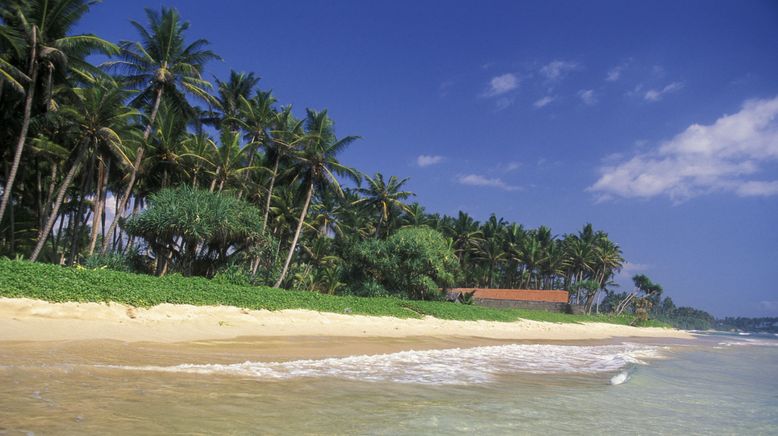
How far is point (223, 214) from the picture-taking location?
20125mm

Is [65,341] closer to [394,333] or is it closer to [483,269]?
[394,333]

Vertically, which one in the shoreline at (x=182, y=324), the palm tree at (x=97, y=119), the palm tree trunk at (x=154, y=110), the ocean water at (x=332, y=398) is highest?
the palm tree trunk at (x=154, y=110)

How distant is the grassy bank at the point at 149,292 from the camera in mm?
11078

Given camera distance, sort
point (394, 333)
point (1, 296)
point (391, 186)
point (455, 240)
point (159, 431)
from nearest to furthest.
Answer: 1. point (159, 431)
2. point (1, 296)
3. point (394, 333)
4. point (391, 186)
5. point (455, 240)

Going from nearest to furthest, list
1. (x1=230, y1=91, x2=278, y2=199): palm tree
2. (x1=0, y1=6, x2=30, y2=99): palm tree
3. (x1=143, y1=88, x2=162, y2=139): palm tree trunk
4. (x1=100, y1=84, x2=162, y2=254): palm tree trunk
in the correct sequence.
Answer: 1. (x1=0, y1=6, x2=30, y2=99): palm tree
2. (x1=100, y1=84, x2=162, y2=254): palm tree trunk
3. (x1=143, y1=88, x2=162, y2=139): palm tree trunk
4. (x1=230, y1=91, x2=278, y2=199): palm tree

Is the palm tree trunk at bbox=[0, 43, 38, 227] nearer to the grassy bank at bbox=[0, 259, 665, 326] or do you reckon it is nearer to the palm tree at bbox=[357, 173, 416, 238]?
the grassy bank at bbox=[0, 259, 665, 326]

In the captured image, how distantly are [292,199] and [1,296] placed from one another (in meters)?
27.3

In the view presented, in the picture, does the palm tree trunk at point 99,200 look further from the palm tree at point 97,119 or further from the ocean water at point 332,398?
the ocean water at point 332,398

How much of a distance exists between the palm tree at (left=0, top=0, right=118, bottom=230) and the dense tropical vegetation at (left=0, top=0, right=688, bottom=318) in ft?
0.17

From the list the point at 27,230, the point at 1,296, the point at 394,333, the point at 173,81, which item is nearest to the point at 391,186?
the point at 173,81

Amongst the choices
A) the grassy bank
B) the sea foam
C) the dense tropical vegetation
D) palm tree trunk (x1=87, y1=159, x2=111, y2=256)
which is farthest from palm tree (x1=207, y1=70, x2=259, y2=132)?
the sea foam

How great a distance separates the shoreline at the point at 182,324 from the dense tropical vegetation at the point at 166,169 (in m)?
4.94

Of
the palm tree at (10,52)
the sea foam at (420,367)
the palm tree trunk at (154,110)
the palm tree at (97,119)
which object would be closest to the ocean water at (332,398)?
the sea foam at (420,367)

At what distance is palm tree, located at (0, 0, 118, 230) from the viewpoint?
53.9 feet
